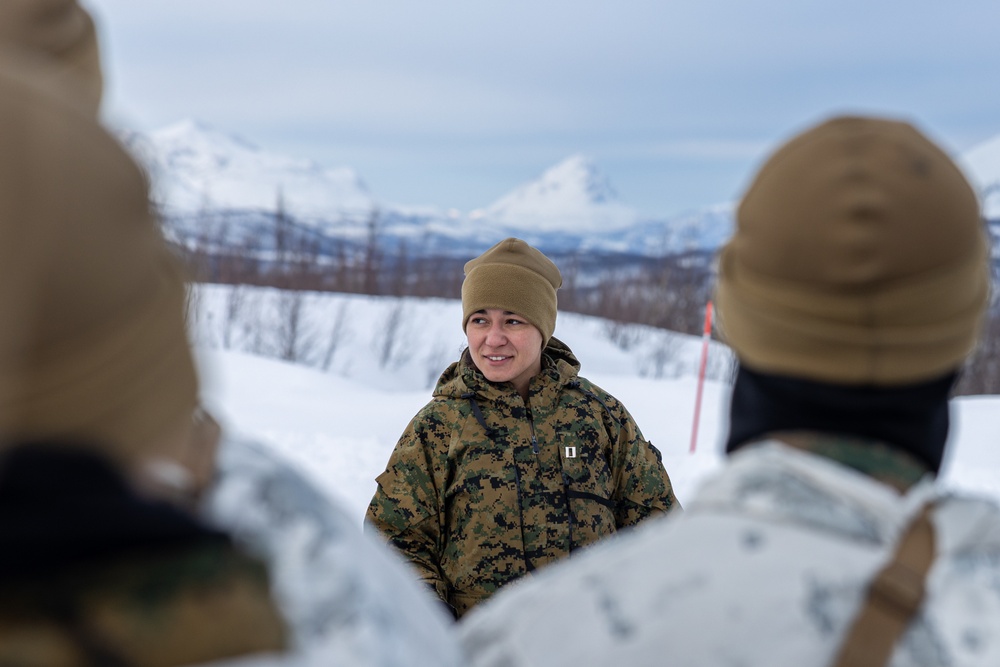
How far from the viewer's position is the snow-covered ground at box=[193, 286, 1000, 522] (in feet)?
26.3

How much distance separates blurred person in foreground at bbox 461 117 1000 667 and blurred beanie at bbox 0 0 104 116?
104cm

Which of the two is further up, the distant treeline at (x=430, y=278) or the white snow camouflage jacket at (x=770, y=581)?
the white snow camouflage jacket at (x=770, y=581)

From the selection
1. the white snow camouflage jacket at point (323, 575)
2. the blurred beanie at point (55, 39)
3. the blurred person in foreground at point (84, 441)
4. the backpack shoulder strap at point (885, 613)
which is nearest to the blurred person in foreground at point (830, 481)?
the backpack shoulder strap at point (885, 613)

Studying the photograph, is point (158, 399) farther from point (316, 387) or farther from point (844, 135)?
point (316, 387)

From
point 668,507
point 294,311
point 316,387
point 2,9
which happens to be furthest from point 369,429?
point 294,311

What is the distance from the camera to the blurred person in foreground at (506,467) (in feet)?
9.49

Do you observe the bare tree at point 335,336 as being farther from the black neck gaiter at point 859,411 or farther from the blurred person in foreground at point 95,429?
the blurred person in foreground at point 95,429

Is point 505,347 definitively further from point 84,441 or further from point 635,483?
point 84,441

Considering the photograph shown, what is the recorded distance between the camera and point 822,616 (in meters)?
1.02

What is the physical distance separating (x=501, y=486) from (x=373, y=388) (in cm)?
1185

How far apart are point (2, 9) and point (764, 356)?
129cm

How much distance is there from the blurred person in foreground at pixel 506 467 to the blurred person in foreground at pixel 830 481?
169cm

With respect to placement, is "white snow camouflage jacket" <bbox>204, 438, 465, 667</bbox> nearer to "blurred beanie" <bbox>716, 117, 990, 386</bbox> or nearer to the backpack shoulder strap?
the backpack shoulder strap

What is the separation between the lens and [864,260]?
1.08 meters
